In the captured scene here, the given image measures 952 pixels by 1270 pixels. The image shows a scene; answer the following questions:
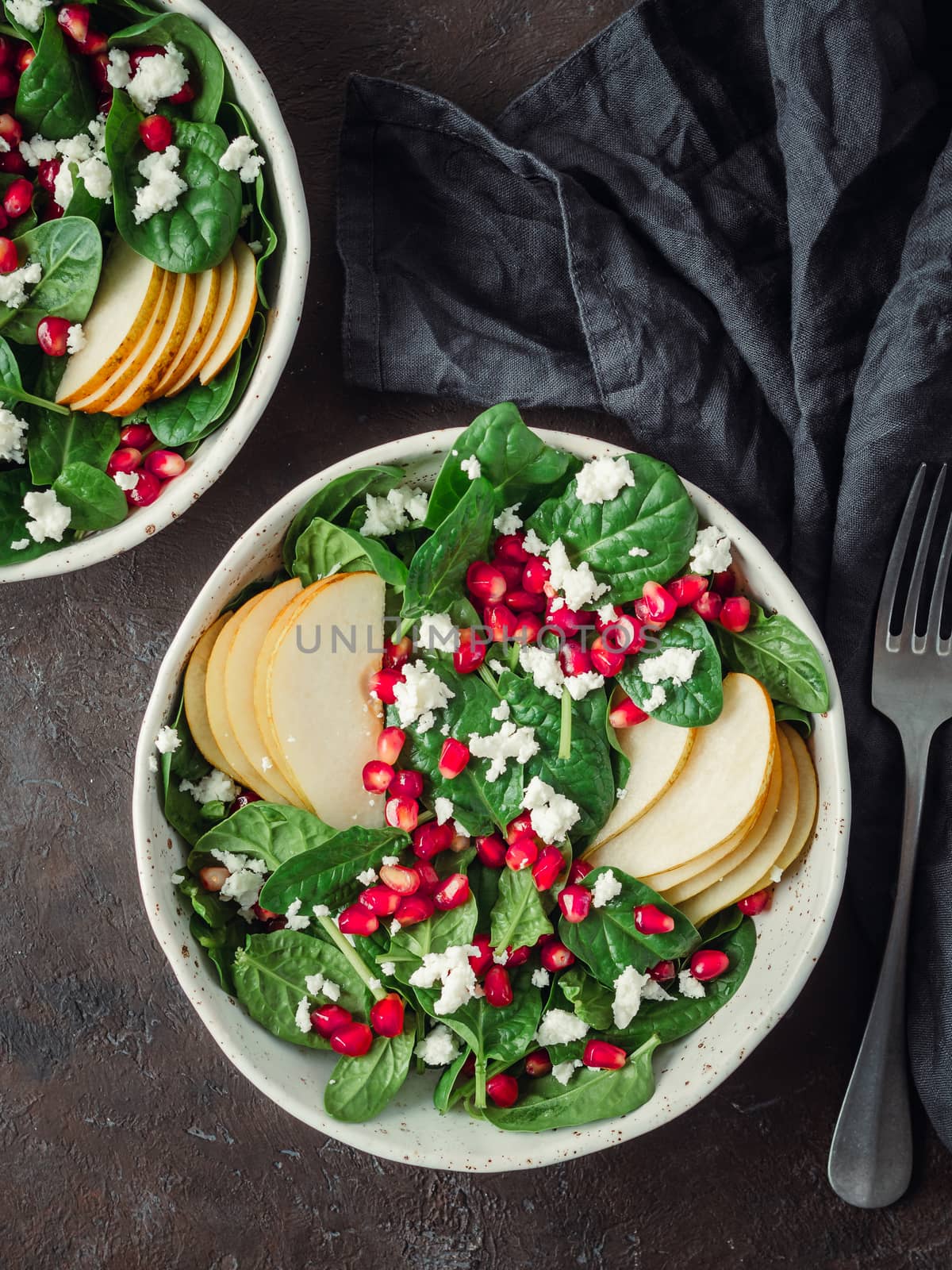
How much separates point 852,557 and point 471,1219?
166 centimetres

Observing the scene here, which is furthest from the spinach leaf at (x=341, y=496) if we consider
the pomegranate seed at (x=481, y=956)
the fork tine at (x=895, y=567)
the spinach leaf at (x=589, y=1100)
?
the spinach leaf at (x=589, y=1100)

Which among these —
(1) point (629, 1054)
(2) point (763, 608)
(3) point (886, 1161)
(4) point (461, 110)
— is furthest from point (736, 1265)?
(4) point (461, 110)

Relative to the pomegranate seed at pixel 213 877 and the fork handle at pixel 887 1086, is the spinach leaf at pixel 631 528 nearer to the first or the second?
the fork handle at pixel 887 1086

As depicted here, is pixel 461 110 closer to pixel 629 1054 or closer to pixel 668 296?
pixel 668 296

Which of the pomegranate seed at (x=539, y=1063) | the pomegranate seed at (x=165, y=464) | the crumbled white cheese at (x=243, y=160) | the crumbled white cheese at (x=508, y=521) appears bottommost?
the pomegranate seed at (x=539, y=1063)

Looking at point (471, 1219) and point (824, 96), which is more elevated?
point (824, 96)

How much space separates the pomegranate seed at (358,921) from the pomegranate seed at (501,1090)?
365 mm

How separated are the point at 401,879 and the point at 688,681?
641 millimetres

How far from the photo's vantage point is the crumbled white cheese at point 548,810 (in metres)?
1.88

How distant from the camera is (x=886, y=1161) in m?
2.20

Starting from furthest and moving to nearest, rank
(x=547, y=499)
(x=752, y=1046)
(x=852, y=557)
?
(x=852, y=557) → (x=547, y=499) → (x=752, y=1046)

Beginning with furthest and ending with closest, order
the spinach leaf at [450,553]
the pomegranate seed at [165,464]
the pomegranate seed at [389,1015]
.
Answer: the pomegranate seed at [165,464] < the pomegranate seed at [389,1015] < the spinach leaf at [450,553]

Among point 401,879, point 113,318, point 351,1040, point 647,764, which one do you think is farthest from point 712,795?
point 113,318

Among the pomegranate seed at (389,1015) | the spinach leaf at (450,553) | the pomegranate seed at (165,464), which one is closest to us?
the spinach leaf at (450,553)
